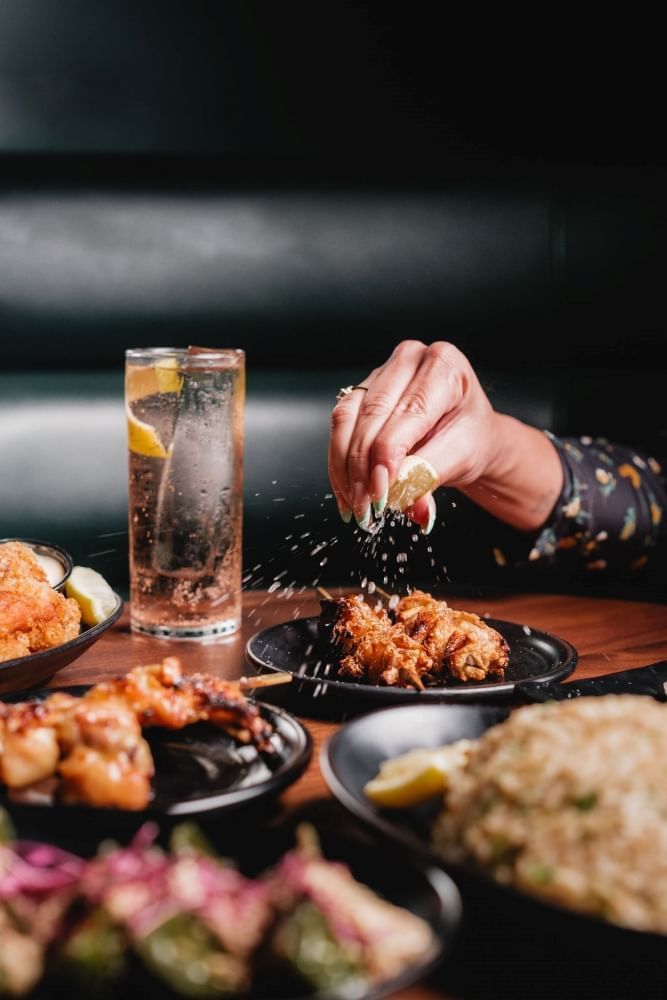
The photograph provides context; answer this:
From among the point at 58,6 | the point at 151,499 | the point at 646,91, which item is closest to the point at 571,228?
the point at 646,91

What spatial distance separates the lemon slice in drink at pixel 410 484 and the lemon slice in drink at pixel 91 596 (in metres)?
0.42

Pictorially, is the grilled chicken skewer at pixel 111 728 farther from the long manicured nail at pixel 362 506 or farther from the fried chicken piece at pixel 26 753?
the long manicured nail at pixel 362 506

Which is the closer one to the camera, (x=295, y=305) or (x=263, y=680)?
(x=263, y=680)

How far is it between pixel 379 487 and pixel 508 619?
1.12 ft

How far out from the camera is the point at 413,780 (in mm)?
854

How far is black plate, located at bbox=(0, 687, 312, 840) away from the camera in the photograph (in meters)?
0.81

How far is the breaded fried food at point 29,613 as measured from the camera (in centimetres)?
129

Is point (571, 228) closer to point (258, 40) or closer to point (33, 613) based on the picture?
point (258, 40)

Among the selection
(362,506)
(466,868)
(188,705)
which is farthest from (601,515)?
(466,868)

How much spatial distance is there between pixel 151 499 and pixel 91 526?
1.37 metres

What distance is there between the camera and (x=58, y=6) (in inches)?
112

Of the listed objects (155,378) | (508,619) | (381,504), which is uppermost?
(155,378)

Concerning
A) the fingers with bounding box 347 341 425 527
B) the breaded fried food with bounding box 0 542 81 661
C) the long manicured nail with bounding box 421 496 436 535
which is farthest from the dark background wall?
the breaded fried food with bounding box 0 542 81 661

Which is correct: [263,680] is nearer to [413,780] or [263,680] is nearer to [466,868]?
[413,780]
